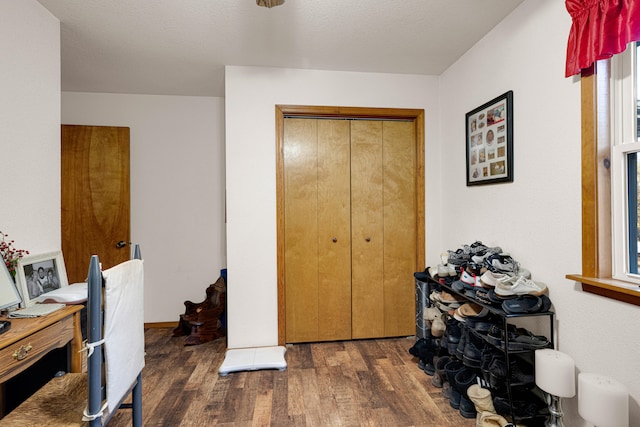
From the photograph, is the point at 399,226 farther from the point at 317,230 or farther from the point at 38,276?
the point at 38,276

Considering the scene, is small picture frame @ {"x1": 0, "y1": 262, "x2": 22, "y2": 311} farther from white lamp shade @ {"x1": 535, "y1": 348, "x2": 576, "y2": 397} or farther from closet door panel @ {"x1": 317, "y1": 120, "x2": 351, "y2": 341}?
white lamp shade @ {"x1": 535, "y1": 348, "x2": 576, "y2": 397}

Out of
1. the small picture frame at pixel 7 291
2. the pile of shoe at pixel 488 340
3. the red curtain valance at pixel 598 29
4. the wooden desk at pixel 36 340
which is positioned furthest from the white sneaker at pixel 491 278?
the small picture frame at pixel 7 291

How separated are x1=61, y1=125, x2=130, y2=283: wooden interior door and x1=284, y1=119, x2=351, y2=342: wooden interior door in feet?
5.82

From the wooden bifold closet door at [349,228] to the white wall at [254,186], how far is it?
0.17 m

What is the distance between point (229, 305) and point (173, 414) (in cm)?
97

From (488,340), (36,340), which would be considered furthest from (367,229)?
(36,340)

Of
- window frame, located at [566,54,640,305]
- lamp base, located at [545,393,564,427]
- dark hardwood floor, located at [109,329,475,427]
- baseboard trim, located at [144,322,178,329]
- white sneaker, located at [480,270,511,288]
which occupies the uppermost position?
window frame, located at [566,54,640,305]

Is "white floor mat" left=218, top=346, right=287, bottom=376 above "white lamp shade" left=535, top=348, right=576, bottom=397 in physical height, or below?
below

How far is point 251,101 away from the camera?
9.27ft

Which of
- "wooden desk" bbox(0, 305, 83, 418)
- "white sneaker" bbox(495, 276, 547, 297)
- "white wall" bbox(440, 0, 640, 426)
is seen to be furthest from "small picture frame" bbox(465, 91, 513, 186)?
"wooden desk" bbox(0, 305, 83, 418)

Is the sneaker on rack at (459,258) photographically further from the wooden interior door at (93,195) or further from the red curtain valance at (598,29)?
the wooden interior door at (93,195)

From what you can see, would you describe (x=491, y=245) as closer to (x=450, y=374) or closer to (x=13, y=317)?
(x=450, y=374)

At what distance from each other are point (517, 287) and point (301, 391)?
1.55 meters

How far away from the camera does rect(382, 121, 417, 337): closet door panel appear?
3045 mm
